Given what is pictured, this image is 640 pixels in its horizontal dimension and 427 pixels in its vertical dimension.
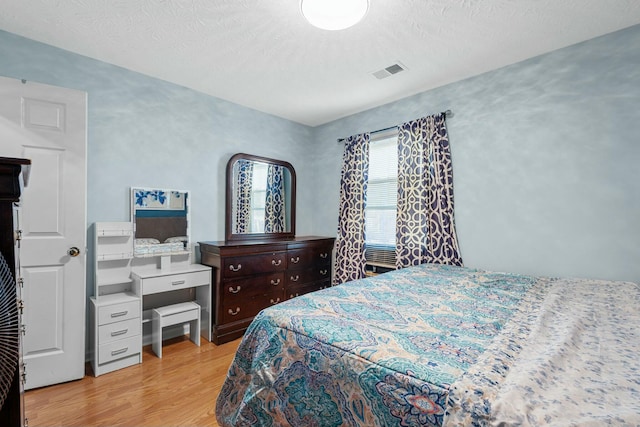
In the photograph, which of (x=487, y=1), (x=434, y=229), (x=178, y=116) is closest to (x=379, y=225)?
(x=434, y=229)

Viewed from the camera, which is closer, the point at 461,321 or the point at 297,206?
the point at 461,321

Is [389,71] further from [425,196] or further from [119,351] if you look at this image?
[119,351]

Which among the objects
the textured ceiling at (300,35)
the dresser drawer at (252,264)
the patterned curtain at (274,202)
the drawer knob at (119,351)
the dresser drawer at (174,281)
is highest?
the textured ceiling at (300,35)

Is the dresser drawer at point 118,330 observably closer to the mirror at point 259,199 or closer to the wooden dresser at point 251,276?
the wooden dresser at point 251,276

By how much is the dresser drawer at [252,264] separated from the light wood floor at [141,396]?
760 mm

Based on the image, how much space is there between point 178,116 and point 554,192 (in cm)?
341

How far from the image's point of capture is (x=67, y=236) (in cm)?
213

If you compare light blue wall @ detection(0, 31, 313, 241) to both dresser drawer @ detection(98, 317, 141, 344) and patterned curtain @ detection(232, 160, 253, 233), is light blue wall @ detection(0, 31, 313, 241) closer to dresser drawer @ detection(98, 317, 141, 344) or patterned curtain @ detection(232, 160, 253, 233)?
patterned curtain @ detection(232, 160, 253, 233)

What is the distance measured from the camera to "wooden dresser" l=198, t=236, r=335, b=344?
2.81 metres

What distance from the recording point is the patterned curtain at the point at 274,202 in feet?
12.0

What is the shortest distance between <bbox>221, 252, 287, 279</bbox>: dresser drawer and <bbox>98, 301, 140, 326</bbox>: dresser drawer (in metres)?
0.74

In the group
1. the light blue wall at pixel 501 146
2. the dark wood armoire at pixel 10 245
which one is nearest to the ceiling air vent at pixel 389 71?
the light blue wall at pixel 501 146

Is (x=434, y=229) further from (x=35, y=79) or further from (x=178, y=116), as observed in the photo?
(x=35, y=79)

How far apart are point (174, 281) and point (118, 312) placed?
464 millimetres
